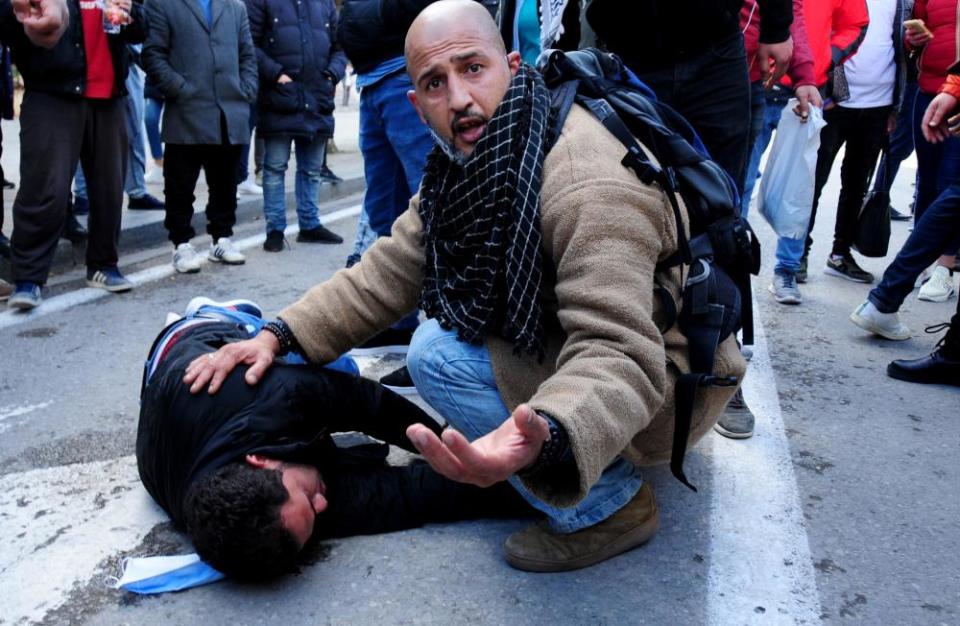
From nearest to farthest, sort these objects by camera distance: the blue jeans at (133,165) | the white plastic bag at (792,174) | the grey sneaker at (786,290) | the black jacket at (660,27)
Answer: the black jacket at (660,27), the white plastic bag at (792,174), the grey sneaker at (786,290), the blue jeans at (133,165)

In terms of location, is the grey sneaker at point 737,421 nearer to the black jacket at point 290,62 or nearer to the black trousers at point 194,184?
the black trousers at point 194,184

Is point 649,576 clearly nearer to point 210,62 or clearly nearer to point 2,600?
point 2,600

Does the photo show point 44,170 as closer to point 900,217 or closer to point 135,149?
point 135,149

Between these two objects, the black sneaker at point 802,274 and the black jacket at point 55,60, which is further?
the black sneaker at point 802,274

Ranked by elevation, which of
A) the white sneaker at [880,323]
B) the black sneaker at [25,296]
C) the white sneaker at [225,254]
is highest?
the white sneaker at [880,323]

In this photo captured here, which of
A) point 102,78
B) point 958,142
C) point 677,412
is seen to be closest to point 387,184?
point 102,78

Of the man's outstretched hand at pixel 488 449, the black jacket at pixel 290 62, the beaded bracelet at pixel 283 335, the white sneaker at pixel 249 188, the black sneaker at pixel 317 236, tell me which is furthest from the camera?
the white sneaker at pixel 249 188

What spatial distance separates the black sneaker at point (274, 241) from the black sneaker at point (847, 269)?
140 inches

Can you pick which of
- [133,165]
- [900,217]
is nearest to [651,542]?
[133,165]

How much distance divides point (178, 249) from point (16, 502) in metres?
3.03

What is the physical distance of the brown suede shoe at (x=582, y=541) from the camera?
2064 millimetres

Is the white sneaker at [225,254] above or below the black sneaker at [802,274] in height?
below

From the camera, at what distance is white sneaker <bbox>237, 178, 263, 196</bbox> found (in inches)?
309

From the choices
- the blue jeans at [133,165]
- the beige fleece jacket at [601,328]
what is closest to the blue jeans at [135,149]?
the blue jeans at [133,165]
